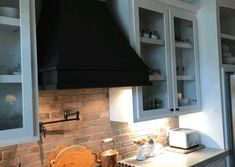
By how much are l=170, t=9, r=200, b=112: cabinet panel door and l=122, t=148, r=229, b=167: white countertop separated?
0.46 meters

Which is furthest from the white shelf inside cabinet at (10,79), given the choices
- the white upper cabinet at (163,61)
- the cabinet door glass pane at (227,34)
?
the cabinet door glass pane at (227,34)

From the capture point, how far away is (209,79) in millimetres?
2861

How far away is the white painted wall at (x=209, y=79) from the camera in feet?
9.17

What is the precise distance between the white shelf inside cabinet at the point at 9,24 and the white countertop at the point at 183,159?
A: 149cm

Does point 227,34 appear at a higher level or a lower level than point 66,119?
→ higher

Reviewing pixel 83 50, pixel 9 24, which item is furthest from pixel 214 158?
pixel 9 24

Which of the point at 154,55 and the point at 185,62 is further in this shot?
the point at 185,62

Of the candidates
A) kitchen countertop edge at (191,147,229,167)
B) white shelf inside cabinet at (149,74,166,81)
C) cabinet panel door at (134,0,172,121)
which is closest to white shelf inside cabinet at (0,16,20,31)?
cabinet panel door at (134,0,172,121)

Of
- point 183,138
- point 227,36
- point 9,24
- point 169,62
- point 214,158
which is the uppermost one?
point 227,36

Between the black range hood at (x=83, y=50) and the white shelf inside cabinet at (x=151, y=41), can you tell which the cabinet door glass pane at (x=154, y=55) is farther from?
the black range hood at (x=83, y=50)

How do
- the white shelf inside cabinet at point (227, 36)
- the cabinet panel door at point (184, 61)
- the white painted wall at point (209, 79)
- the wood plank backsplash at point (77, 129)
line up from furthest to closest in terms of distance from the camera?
the white shelf inside cabinet at point (227, 36) < the white painted wall at point (209, 79) < the cabinet panel door at point (184, 61) < the wood plank backsplash at point (77, 129)

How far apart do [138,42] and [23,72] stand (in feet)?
3.58

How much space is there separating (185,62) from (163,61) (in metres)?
0.42

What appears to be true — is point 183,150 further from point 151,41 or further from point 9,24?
point 9,24
